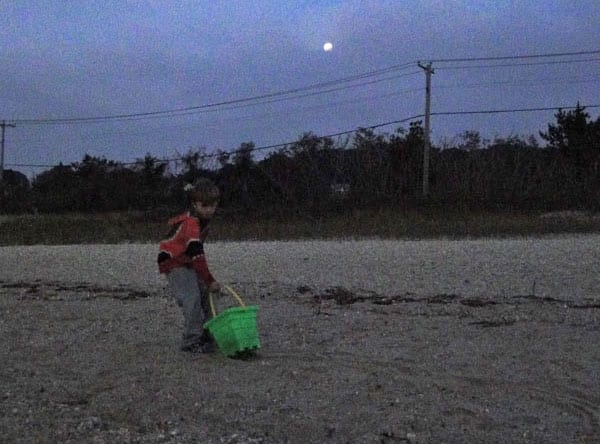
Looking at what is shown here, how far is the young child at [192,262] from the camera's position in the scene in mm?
6039

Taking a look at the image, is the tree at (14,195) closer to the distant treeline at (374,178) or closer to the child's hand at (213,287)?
the distant treeline at (374,178)

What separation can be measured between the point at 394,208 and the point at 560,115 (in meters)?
11.6

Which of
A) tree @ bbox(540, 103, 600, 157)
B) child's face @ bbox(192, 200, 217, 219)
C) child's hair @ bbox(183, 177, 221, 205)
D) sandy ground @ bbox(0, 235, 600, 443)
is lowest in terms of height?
sandy ground @ bbox(0, 235, 600, 443)

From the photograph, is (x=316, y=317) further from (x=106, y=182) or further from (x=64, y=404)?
(x=106, y=182)

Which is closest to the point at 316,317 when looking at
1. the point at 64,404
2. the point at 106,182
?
the point at 64,404

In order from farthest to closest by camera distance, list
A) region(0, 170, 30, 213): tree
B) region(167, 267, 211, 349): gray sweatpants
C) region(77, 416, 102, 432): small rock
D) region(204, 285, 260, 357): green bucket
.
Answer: region(0, 170, 30, 213): tree
region(167, 267, 211, 349): gray sweatpants
region(204, 285, 260, 357): green bucket
region(77, 416, 102, 432): small rock

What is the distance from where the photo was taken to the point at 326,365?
18.9ft

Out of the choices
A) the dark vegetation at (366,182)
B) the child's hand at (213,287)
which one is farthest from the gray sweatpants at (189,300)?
the dark vegetation at (366,182)

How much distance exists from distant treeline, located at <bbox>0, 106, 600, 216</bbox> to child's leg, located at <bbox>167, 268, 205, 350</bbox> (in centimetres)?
2671

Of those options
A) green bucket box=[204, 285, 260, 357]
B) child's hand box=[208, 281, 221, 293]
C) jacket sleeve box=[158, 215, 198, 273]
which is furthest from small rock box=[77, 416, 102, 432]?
jacket sleeve box=[158, 215, 198, 273]

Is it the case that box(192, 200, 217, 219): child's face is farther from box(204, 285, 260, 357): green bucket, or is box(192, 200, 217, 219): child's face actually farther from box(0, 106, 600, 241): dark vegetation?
box(0, 106, 600, 241): dark vegetation

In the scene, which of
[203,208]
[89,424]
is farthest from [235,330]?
[89,424]

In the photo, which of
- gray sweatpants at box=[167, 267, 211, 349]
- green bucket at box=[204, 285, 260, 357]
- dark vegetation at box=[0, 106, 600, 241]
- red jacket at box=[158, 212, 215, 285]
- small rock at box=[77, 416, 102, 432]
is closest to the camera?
small rock at box=[77, 416, 102, 432]

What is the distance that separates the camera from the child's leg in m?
6.20
